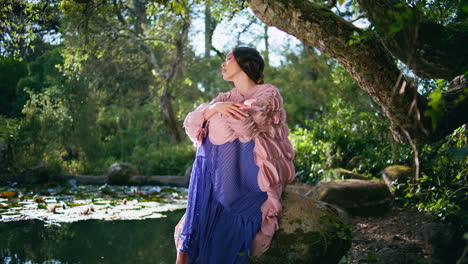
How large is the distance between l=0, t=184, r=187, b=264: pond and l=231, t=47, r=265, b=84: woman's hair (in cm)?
171

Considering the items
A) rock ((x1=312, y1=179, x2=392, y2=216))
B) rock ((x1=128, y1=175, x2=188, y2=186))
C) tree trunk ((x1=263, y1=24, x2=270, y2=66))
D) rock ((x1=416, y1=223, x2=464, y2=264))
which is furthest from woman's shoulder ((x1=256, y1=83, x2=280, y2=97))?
tree trunk ((x1=263, y1=24, x2=270, y2=66))

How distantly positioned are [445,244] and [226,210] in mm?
1577

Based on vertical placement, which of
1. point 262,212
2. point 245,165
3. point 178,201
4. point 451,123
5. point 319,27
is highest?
point 319,27

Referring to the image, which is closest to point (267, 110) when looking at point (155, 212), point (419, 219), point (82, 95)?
point (419, 219)

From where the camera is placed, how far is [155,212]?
5648 mm

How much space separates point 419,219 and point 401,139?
6.22 feet

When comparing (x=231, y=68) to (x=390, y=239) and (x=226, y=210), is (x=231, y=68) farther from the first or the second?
(x=390, y=239)

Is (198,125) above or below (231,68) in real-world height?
below

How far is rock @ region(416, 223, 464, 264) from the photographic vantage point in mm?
2813

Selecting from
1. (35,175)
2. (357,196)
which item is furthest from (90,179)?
(357,196)

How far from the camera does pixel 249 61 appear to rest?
303 cm

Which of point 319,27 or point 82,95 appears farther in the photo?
point 82,95

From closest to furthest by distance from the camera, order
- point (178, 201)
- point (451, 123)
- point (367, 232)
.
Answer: point (451, 123) < point (367, 232) < point (178, 201)

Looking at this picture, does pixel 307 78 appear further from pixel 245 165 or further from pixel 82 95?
pixel 245 165
